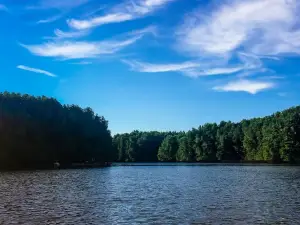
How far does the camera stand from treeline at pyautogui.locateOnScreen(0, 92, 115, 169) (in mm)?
125625

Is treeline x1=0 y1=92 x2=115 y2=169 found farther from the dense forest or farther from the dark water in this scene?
the dark water

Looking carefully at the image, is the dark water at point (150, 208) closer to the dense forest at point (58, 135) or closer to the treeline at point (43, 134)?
the treeline at point (43, 134)

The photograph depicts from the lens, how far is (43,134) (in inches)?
5517

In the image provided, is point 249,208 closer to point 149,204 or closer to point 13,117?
point 149,204

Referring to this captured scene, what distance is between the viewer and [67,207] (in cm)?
3778

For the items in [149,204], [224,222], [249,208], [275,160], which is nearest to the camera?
[224,222]

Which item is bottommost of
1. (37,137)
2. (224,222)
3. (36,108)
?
(224,222)

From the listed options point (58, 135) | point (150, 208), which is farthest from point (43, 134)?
point (150, 208)

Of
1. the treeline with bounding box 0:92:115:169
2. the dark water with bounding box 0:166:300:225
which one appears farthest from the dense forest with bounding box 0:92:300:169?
the dark water with bounding box 0:166:300:225

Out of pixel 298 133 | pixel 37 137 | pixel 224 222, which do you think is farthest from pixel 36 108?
pixel 224 222

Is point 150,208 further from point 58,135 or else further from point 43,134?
point 58,135

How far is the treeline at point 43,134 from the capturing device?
126 meters

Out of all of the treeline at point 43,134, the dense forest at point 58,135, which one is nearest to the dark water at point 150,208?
the treeline at point 43,134

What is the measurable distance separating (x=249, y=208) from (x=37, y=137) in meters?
108
